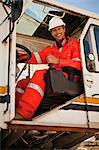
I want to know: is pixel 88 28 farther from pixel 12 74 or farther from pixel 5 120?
pixel 5 120

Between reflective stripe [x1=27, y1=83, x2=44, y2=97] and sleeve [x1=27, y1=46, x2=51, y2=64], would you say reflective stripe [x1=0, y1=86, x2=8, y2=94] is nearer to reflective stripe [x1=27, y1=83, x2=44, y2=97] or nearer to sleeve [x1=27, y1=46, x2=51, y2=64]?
reflective stripe [x1=27, y1=83, x2=44, y2=97]

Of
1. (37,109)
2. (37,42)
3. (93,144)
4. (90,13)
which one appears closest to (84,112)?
(37,109)

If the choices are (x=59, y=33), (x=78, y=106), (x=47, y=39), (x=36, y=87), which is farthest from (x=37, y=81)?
(x=47, y=39)

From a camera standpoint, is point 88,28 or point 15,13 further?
point 88,28

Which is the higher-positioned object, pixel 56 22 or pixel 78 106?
pixel 56 22

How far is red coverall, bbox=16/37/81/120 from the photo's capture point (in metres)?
3.78

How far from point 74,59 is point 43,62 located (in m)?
0.52

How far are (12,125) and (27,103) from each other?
0.32 m

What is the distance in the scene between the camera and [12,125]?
3.59 metres

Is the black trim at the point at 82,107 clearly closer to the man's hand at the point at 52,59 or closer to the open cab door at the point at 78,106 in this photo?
the open cab door at the point at 78,106

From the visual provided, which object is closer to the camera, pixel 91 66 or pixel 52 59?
pixel 52 59

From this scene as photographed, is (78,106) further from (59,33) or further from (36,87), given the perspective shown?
(59,33)

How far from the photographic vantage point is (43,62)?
15.3ft

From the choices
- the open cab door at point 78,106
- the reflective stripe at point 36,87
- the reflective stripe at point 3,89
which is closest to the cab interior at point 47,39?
the open cab door at point 78,106
